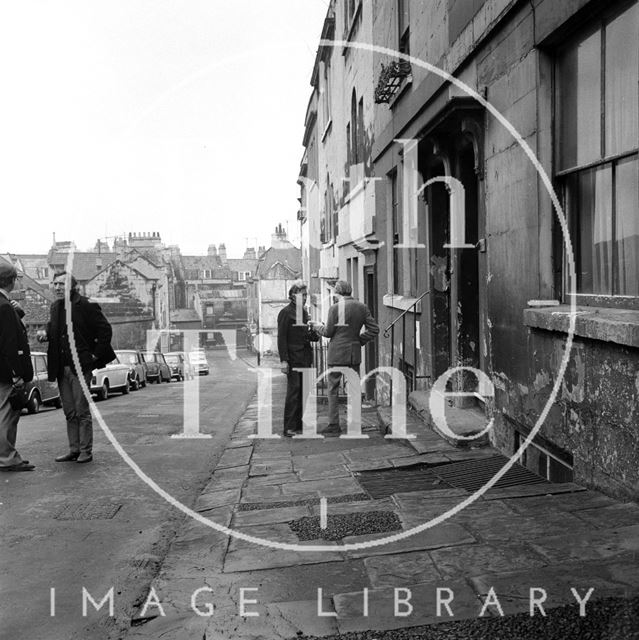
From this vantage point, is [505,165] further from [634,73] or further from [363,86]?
[363,86]

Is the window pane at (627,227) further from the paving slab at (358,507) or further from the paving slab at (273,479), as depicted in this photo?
the paving slab at (273,479)

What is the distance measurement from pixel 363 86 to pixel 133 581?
12127 mm

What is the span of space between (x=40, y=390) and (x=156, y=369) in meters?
17.0

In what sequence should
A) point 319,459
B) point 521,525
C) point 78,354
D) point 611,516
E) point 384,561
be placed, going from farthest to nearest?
point 78,354 → point 319,459 → point 521,525 → point 611,516 → point 384,561

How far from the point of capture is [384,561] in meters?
3.98

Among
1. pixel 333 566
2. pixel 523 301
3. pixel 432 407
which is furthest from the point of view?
pixel 432 407

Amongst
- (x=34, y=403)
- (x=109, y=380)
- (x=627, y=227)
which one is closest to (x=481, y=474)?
(x=627, y=227)

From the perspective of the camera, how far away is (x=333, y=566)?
3990mm

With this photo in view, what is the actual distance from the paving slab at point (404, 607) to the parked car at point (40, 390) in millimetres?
13515

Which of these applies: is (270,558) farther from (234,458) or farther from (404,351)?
(404,351)

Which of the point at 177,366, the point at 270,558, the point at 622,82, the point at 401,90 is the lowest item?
the point at 177,366

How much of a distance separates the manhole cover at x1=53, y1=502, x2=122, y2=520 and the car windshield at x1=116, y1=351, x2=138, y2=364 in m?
22.1

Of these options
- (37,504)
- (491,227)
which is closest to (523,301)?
(491,227)

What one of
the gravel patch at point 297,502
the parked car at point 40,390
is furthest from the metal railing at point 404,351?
the parked car at point 40,390
